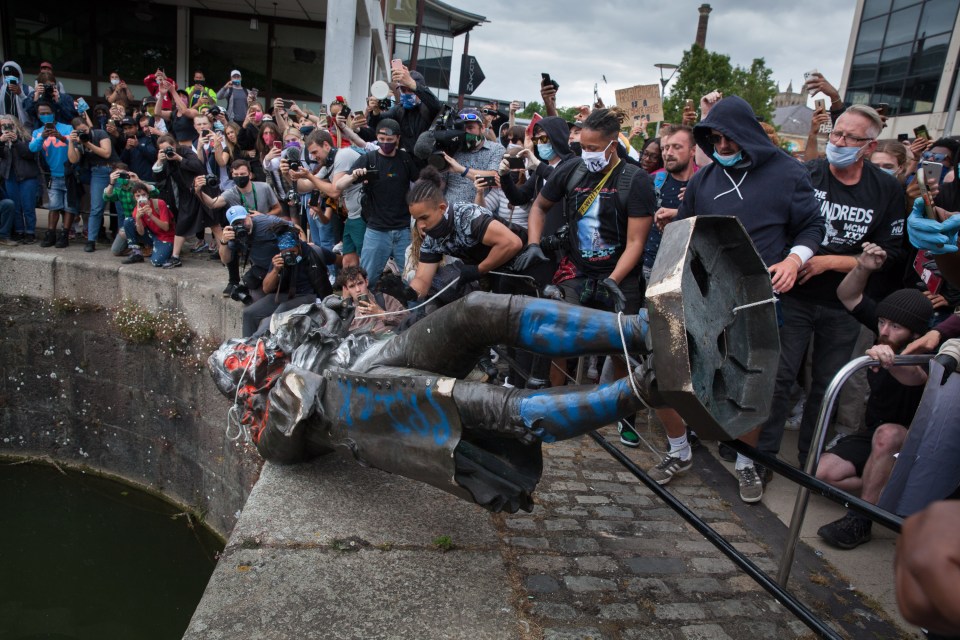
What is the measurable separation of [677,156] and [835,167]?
124 centimetres

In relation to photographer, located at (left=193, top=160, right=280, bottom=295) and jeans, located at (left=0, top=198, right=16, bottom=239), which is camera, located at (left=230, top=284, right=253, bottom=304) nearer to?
photographer, located at (left=193, top=160, right=280, bottom=295)

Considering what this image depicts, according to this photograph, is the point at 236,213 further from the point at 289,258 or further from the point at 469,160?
the point at 469,160

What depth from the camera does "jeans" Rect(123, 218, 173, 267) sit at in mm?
7883

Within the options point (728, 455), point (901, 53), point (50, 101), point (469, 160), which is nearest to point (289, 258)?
point (469, 160)

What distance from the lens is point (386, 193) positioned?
608cm

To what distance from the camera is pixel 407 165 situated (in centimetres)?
620

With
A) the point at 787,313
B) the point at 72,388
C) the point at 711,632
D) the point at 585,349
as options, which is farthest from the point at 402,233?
the point at 72,388

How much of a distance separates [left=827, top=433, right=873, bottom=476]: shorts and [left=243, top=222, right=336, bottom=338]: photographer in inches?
162

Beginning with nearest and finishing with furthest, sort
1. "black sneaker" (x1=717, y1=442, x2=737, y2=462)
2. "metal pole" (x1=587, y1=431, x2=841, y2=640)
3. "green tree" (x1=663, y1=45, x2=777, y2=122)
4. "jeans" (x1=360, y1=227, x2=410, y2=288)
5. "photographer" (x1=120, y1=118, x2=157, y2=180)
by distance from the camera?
"metal pole" (x1=587, y1=431, x2=841, y2=640), "black sneaker" (x1=717, y1=442, x2=737, y2=462), "jeans" (x1=360, y1=227, x2=410, y2=288), "photographer" (x1=120, y1=118, x2=157, y2=180), "green tree" (x1=663, y1=45, x2=777, y2=122)

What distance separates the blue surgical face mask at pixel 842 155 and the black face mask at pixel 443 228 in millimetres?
2213

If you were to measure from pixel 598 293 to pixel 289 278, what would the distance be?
305cm

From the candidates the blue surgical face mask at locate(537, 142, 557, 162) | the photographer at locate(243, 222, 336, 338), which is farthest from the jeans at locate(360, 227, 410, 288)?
the blue surgical face mask at locate(537, 142, 557, 162)

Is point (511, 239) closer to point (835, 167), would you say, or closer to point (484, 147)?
point (835, 167)

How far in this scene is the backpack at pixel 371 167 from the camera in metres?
6.07
